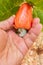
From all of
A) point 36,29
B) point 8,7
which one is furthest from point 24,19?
point 8,7

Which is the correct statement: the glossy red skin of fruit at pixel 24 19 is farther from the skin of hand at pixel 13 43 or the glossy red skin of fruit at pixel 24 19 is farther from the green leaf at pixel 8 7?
the green leaf at pixel 8 7

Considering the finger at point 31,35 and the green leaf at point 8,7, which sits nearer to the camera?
the finger at point 31,35

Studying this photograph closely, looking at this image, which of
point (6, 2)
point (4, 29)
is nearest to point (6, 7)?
point (6, 2)

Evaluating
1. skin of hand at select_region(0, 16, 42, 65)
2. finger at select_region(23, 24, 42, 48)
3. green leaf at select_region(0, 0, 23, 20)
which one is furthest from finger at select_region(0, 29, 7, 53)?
green leaf at select_region(0, 0, 23, 20)

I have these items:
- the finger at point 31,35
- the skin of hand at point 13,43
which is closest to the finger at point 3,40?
the skin of hand at point 13,43

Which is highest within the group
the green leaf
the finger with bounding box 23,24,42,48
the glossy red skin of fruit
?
the glossy red skin of fruit

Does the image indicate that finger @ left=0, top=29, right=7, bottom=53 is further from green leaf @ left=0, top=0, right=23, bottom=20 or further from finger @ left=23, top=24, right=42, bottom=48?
green leaf @ left=0, top=0, right=23, bottom=20

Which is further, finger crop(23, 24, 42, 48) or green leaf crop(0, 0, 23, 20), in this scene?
green leaf crop(0, 0, 23, 20)
